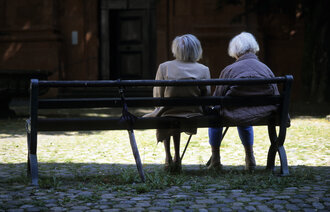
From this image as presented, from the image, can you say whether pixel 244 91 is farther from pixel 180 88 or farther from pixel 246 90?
pixel 180 88

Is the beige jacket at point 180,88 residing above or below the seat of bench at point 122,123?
above

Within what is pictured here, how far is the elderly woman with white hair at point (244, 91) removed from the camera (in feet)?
16.4

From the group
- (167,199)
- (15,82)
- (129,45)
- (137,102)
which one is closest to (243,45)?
(137,102)

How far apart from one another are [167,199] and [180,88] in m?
1.40

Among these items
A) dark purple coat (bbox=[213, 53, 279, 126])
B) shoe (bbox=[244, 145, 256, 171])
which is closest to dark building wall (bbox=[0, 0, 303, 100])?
dark purple coat (bbox=[213, 53, 279, 126])

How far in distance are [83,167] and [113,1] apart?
1239 cm

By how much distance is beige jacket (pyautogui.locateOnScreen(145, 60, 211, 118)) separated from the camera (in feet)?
16.4

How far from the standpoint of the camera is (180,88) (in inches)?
199

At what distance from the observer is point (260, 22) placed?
16578 millimetres

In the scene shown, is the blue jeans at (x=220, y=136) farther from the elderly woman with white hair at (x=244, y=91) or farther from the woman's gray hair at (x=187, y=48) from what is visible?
the woman's gray hair at (x=187, y=48)

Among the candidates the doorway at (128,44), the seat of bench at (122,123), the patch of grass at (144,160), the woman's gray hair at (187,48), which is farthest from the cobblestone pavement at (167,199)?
the doorway at (128,44)

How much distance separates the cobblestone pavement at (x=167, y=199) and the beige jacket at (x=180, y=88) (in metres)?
0.85

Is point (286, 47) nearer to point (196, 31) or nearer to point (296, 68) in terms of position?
point (296, 68)

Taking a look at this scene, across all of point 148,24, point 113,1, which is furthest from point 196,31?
point 113,1
